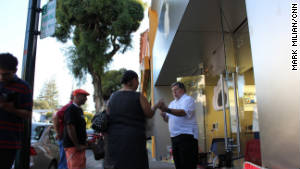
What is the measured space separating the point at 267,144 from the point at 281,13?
1149mm

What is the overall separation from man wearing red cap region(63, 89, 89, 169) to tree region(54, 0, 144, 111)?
15843 mm

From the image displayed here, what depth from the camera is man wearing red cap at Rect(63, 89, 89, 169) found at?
3.51 metres

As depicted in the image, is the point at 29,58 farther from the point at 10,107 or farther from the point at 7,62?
the point at 10,107

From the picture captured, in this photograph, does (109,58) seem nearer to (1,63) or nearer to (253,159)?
(253,159)

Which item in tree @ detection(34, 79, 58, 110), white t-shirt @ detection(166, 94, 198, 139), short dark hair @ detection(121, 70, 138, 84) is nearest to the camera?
short dark hair @ detection(121, 70, 138, 84)

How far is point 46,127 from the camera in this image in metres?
5.84

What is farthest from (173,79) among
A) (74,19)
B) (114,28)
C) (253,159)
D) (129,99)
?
(74,19)

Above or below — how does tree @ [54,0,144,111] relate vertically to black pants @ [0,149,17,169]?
above

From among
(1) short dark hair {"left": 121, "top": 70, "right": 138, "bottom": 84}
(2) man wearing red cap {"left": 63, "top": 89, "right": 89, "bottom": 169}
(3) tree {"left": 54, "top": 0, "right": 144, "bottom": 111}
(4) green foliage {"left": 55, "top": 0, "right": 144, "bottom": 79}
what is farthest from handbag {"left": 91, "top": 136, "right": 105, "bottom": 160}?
(4) green foliage {"left": 55, "top": 0, "right": 144, "bottom": 79}

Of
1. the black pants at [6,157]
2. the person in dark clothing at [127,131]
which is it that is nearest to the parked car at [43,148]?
the black pants at [6,157]

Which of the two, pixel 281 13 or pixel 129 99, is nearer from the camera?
pixel 281 13

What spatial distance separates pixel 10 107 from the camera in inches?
88.4

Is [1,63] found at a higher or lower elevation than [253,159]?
higher

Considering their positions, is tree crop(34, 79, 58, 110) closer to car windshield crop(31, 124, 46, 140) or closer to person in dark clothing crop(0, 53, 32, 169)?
car windshield crop(31, 124, 46, 140)
